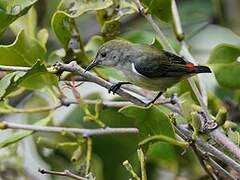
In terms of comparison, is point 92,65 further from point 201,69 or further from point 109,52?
point 201,69

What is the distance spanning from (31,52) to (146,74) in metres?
0.22

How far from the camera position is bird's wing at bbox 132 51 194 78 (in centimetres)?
124

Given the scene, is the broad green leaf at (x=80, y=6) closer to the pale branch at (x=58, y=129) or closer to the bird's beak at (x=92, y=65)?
the bird's beak at (x=92, y=65)

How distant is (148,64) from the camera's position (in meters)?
1.29

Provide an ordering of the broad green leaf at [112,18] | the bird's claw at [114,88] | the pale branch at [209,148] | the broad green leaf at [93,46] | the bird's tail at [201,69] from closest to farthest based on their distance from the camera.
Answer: the pale branch at [209,148] → the bird's claw at [114,88] → the bird's tail at [201,69] → the broad green leaf at [112,18] → the broad green leaf at [93,46]

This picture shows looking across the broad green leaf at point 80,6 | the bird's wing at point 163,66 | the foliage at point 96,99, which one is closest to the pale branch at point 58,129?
the foliage at point 96,99

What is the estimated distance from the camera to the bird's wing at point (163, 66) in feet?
4.06

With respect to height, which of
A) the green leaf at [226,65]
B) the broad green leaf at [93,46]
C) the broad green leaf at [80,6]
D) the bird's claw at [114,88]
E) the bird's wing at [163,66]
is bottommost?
the green leaf at [226,65]

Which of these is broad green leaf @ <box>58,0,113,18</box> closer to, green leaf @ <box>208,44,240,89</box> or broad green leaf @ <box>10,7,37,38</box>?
broad green leaf @ <box>10,7,37,38</box>

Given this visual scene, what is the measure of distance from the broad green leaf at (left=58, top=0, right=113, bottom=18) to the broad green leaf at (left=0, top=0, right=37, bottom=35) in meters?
0.12

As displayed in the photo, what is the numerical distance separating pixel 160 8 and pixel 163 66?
0.11 meters

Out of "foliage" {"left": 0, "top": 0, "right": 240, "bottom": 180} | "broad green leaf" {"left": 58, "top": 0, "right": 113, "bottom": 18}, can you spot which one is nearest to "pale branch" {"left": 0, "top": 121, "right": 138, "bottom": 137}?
"foliage" {"left": 0, "top": 0, "right": 240, "bottom": 180}

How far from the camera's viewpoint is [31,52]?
48.1 inches

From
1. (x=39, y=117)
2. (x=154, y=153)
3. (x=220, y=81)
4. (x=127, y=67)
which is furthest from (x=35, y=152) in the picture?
(x=220, y=81)
